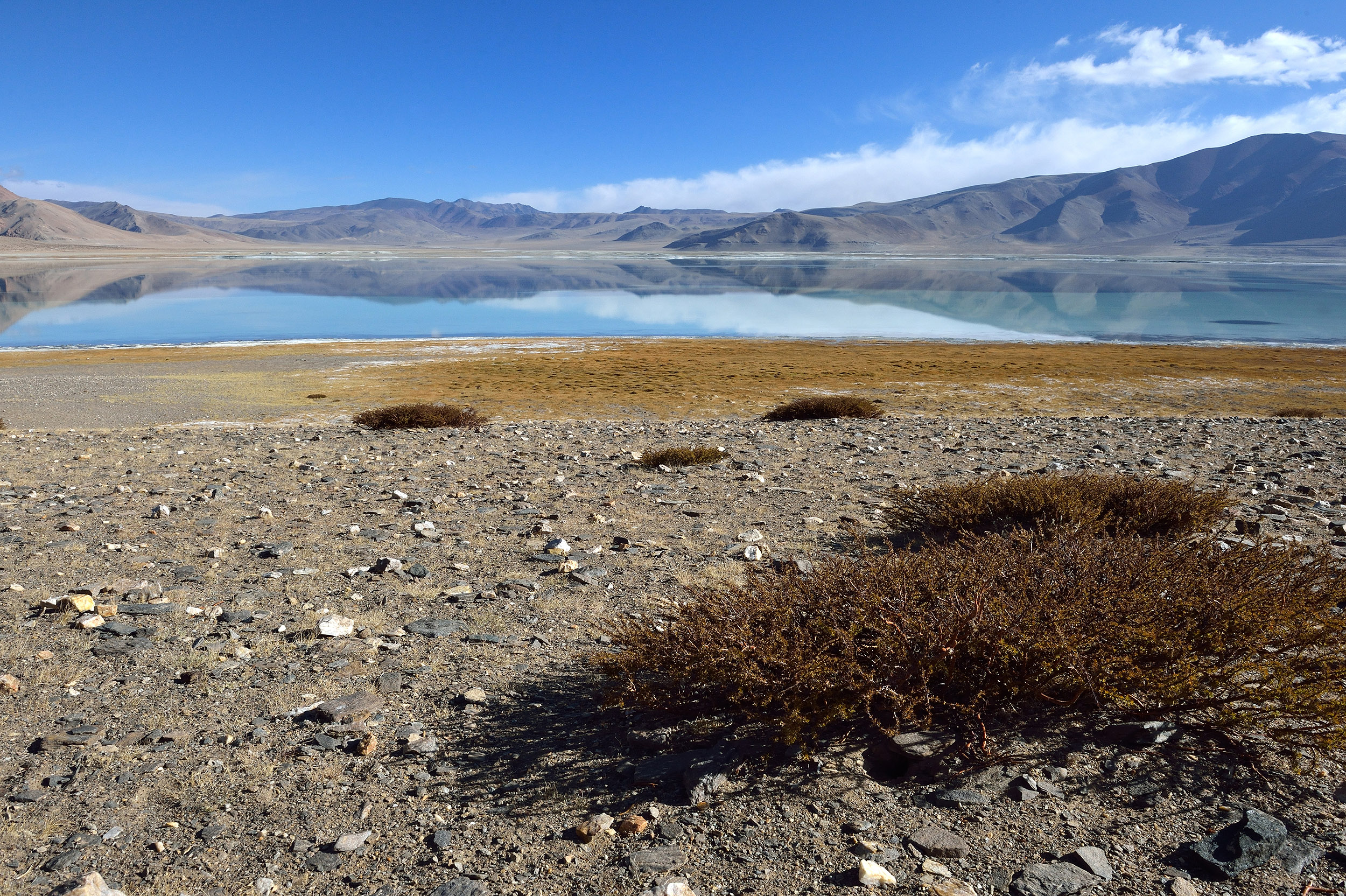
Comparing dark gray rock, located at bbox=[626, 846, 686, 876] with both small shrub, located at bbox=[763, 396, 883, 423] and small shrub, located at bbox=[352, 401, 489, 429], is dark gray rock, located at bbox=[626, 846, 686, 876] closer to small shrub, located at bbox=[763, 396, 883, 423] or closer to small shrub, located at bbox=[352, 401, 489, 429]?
small shrub, located at bbox=[352, 401, 489, 429]

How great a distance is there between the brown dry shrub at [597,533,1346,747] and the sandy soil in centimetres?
1502

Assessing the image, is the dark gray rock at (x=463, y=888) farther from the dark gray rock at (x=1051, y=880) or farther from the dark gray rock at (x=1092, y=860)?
the dark gray rock at (x=1092, y=860)

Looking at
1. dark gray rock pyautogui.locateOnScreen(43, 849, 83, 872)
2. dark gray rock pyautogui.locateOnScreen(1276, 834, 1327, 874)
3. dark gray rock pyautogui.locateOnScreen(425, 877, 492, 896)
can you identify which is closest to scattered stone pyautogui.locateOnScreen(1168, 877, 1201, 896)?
dark gray rock pyautogui.locateOnScreen(1276, 834, 1327, 874)

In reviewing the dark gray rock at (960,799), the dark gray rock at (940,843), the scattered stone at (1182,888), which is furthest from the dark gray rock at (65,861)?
the scattered stone at (1182,888)

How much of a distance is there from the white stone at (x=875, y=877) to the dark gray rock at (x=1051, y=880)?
37cm

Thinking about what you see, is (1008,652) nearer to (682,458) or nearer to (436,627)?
(436,627)

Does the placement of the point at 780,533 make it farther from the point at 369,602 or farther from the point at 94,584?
the point at 94,584

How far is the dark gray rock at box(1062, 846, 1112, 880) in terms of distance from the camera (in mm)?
2557

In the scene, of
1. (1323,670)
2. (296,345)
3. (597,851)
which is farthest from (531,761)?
(296,345)

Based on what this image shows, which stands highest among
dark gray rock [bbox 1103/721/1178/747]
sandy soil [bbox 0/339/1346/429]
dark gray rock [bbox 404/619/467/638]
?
dark gray rock [bbox 1103/721/1178/747]

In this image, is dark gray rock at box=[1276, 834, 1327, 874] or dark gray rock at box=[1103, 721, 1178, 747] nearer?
dark gray rock at box=[1276, 834, 1327, 874]

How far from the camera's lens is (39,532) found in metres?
6.62

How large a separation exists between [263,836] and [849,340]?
41.3 metres

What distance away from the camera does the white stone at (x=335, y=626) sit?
4.69 metres
